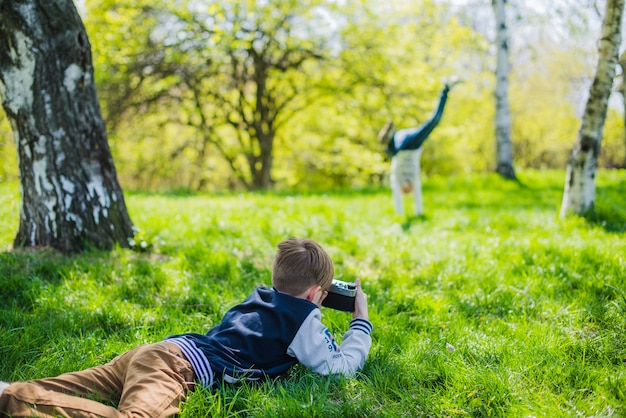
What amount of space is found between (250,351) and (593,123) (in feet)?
16.8

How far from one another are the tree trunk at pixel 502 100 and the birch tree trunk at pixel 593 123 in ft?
18.0

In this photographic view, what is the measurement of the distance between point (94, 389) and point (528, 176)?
37.1 feet

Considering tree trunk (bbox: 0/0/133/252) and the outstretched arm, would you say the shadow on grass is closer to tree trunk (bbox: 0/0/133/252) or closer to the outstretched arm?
the outstretched arm

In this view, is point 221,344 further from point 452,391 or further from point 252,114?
point 252,114

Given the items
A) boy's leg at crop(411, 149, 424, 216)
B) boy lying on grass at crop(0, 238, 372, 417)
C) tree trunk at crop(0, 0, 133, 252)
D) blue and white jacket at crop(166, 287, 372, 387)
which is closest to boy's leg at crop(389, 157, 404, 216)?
boy's leg at crop(411, 149, 424, 216)

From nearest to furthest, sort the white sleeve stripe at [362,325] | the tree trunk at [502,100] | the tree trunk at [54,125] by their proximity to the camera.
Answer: the white sleeve stripe at [362,325] < the tree trunk at [54,125] < the tree trunk at [502,100]

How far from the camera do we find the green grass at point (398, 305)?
8.18 ft

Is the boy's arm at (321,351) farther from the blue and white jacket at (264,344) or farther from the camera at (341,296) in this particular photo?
the camera at (341,296)

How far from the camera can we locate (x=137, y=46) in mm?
11953

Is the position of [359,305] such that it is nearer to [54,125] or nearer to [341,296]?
[341,296]

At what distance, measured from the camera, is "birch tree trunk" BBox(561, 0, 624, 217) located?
544 cm

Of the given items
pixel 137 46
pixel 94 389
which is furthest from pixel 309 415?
pixel 137 46

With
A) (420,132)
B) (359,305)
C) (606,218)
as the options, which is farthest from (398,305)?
(606,218)

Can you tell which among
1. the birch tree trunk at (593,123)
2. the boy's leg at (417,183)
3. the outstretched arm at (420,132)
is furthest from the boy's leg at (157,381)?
the birch tree trunk at (593,123)
